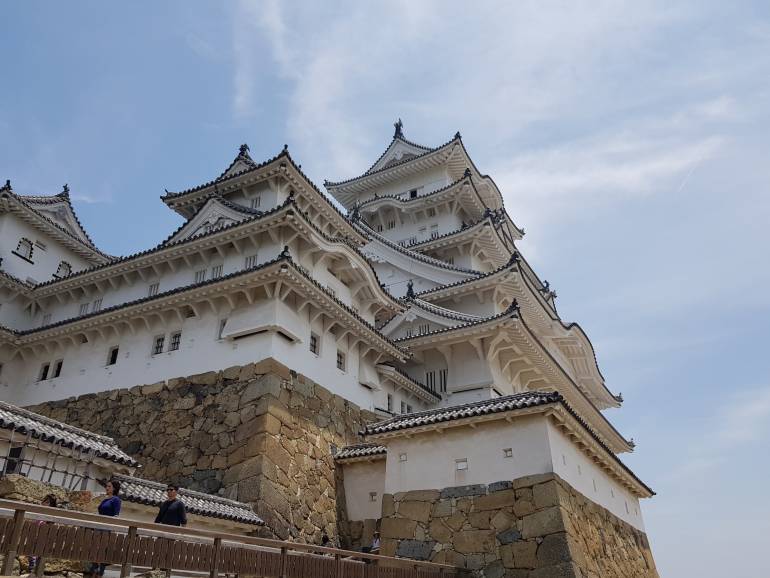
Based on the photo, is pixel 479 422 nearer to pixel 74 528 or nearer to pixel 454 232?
pixel 74 528

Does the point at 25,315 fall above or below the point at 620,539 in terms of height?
above

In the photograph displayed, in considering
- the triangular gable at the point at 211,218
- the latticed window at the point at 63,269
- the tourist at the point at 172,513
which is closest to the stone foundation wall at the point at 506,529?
the tourist at the point at 172,513

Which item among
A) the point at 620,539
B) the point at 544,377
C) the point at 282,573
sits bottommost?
the point at 282,573

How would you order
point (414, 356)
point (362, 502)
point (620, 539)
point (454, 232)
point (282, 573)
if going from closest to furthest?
point (282, 573) < point (620, 539) < point (362, 502) < point (414, 356) < point (454, 232)

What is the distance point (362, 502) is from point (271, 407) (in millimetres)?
3869

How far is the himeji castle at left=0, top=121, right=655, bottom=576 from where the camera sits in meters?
14.0

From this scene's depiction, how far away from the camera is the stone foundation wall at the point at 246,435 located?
15.4 m

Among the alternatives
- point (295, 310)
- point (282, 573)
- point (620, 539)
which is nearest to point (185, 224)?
point (295, 310)

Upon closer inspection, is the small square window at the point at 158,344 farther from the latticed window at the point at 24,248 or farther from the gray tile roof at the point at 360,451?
the latticed window at the point at 24,248

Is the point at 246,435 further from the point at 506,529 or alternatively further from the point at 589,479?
the point at 589,479

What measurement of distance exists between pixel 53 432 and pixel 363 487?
334 inches

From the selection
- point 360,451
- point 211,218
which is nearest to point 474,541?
point 360,451

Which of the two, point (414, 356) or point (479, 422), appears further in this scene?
point (414, 356)

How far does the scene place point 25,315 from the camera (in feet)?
75.3
